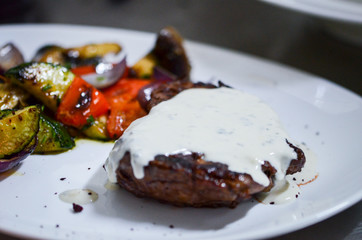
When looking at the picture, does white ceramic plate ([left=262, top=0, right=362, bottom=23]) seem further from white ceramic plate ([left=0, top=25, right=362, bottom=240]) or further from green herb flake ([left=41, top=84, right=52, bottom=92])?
green herb flake ([left=41, top=84, right=52, bottom=92])

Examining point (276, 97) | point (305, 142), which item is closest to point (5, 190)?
point (305, 142)

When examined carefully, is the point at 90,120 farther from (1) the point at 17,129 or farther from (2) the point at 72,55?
(2) the point at 72,55

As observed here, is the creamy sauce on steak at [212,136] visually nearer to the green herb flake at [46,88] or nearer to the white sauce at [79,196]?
the white sauce at [79,196]

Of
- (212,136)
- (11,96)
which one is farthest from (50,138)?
A: (212,136)

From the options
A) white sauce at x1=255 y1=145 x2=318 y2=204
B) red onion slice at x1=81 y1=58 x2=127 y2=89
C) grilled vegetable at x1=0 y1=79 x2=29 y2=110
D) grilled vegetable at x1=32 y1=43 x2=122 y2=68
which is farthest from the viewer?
grilled vegetable at x1=32 y1=43 x2=122 y2=68

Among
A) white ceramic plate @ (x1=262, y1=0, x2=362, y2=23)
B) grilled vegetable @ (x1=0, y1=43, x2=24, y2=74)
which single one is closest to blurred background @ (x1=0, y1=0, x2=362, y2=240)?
white ceramic plate @ (x1=262, y1=0, x2=362, y2=23)

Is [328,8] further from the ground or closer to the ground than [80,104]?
further from the ground
